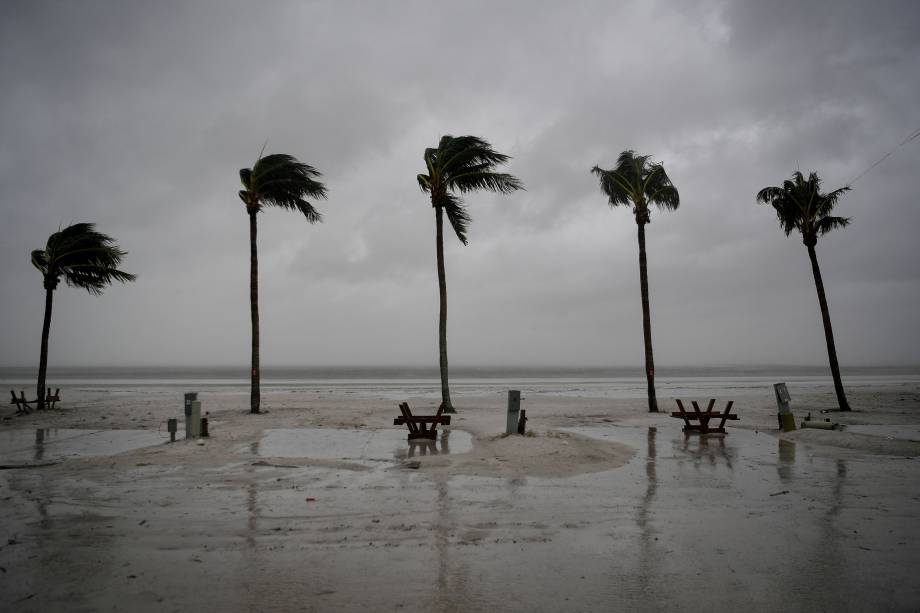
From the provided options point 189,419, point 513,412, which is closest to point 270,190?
point 189,419

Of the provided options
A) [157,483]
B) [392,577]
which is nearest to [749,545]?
[392,577]

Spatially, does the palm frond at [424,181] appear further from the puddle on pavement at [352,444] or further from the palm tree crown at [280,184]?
the puddle on pavement at [352,444]

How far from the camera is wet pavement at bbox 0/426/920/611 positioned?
389 centimetres

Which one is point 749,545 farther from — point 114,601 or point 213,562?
point 114,601

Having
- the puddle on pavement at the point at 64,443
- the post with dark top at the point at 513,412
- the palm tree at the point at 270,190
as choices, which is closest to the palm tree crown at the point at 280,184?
the palm tree at the point at 270,190

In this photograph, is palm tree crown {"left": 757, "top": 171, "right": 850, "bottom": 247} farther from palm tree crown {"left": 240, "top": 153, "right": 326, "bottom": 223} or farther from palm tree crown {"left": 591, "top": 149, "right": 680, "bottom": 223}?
palm tree crown {"left": 240, "top": 153, "right": 326, "bottom": 223}

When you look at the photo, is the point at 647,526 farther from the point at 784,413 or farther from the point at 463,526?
the point at 784,413

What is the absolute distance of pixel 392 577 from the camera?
165 inches

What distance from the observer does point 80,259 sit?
71.6 feet

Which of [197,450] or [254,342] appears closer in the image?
Answer: [197,450]

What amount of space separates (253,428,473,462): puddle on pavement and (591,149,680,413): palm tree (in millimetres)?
11389

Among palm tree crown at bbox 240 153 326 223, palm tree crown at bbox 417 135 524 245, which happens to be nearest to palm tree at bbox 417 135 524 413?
palm tree crown at bbox 417 135 524 245

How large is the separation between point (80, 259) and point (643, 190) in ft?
83.1

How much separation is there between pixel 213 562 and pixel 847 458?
36.1 ft
